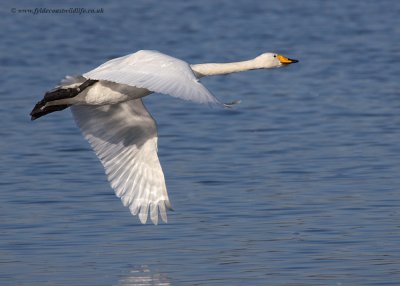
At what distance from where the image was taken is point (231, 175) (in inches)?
509

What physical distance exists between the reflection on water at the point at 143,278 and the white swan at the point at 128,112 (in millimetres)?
1341

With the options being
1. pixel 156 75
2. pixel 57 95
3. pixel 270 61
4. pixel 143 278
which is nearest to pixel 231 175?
pixel 270 61

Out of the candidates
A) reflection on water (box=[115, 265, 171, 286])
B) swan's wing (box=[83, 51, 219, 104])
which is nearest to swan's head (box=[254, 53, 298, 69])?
swan's wing (box=[83, 51, 219, 104])

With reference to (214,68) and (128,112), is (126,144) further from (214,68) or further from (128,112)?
(214,68)

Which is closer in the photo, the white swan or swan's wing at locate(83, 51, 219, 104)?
swan's wing at locate(83, 51, 219, 104)

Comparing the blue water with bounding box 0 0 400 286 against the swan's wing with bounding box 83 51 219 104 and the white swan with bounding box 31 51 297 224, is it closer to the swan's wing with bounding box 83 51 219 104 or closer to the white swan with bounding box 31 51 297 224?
the white swan with bounding box 31 51 297 224

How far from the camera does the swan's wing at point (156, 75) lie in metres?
9.08

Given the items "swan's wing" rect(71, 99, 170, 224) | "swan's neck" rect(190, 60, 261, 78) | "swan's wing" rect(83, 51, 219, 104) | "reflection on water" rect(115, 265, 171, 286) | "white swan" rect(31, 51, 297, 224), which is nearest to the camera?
"swan's wing" rect(83, 51, 219, 104)

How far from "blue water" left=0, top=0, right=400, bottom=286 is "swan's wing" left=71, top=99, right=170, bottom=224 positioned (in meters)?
0.32

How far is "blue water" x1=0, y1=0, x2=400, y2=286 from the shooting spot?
972 centimetres

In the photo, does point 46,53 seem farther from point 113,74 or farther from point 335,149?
point 113,74

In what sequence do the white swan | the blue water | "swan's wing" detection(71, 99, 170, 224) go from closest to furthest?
1. the blue water
2. the white swan
3. "swan's wing" detection(71, 99, 170, 224)

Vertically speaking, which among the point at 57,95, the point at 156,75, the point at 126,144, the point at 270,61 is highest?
the point at 156,75

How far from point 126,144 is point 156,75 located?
6.57 ft
